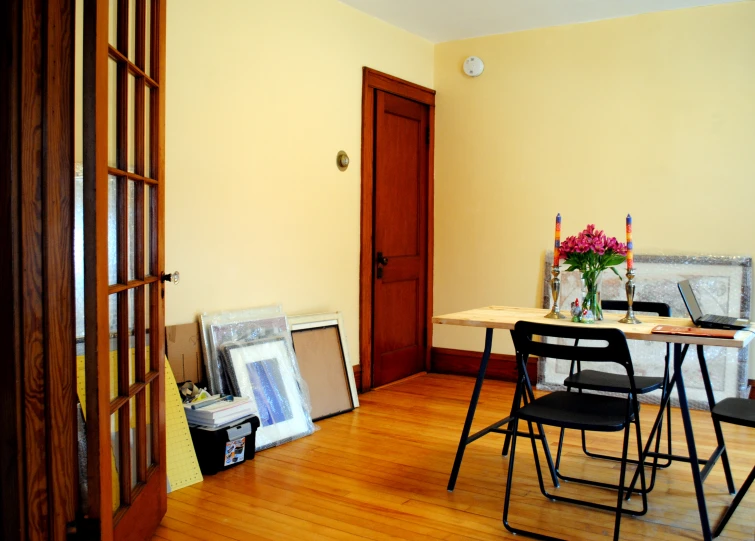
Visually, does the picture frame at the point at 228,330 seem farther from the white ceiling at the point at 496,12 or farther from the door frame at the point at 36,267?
the white ceiling at the point at 496,12

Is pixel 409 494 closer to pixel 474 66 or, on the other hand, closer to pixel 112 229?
pixel 112 229

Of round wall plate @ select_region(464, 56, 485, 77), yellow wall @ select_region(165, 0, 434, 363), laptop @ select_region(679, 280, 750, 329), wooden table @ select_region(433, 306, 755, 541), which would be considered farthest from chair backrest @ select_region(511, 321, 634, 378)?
round wall plate @ select_region(464, 56, 485, 77)

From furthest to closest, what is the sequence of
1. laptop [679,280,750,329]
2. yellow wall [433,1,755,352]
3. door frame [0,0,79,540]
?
yellow wall [433,1,755,352]
laptop [679,280,750,329]
door frame [0,0,79,540]

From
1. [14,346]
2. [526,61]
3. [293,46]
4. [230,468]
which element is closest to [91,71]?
[14,346]

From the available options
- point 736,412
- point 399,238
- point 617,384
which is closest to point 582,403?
point 617,384

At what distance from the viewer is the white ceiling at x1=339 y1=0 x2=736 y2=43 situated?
4.97 m

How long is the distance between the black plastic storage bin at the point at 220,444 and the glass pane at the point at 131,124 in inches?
58.2

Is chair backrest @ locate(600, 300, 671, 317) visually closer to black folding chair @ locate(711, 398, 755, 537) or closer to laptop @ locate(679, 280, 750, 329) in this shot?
laptop @ locate(679, 280, 750, 329)

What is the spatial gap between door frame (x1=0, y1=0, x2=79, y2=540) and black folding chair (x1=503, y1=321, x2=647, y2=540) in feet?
5.47

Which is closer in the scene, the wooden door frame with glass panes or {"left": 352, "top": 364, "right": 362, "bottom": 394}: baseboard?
the wooden door frame with glass panes

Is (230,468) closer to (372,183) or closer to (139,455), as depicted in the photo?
(139,455)

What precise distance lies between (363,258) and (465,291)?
3.59 ft

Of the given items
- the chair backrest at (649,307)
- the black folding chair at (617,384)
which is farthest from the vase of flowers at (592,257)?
the chair backrest at (649,307)

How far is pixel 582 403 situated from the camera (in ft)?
9.82
